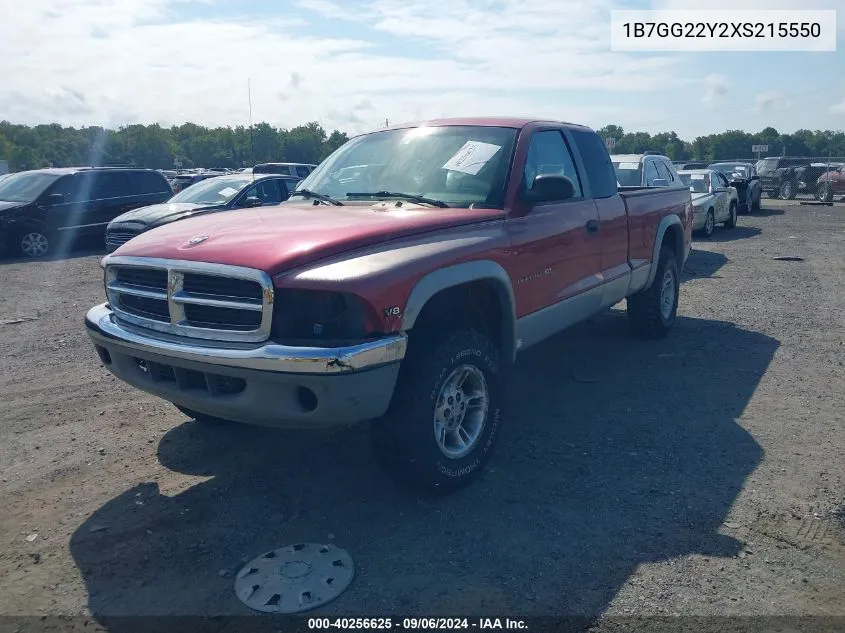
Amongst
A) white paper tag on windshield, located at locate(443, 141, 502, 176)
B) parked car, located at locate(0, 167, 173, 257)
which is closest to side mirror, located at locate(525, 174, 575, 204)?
white paper tag on windshield, located at locate(443, 141, 502, 176)

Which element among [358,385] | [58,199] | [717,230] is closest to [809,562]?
[358,385]

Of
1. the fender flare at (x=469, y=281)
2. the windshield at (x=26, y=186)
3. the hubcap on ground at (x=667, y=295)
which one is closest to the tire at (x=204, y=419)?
the fender flare at (x=469, y=281)

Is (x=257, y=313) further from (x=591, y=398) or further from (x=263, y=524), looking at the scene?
(x=591, y=398)

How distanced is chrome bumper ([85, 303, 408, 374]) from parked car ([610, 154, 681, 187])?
32.1ft

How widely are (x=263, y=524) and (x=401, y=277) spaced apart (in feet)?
4.82

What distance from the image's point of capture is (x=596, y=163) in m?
5.81

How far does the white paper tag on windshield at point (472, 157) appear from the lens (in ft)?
15.1

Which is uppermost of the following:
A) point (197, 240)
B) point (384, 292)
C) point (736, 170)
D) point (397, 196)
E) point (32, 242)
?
point (736, 170)

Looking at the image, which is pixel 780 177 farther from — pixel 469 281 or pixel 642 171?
pixel 469 281

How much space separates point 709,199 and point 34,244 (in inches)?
565

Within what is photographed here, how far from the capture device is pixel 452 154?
4.71 metres

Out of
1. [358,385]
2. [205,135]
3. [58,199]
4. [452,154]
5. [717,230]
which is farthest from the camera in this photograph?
[205,135]

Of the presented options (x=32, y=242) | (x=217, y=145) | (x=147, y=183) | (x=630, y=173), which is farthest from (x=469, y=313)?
(x=217, y=145)

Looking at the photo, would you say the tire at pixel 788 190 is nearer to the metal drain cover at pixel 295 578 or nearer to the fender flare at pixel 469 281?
the fender flare at pixel 469 281
